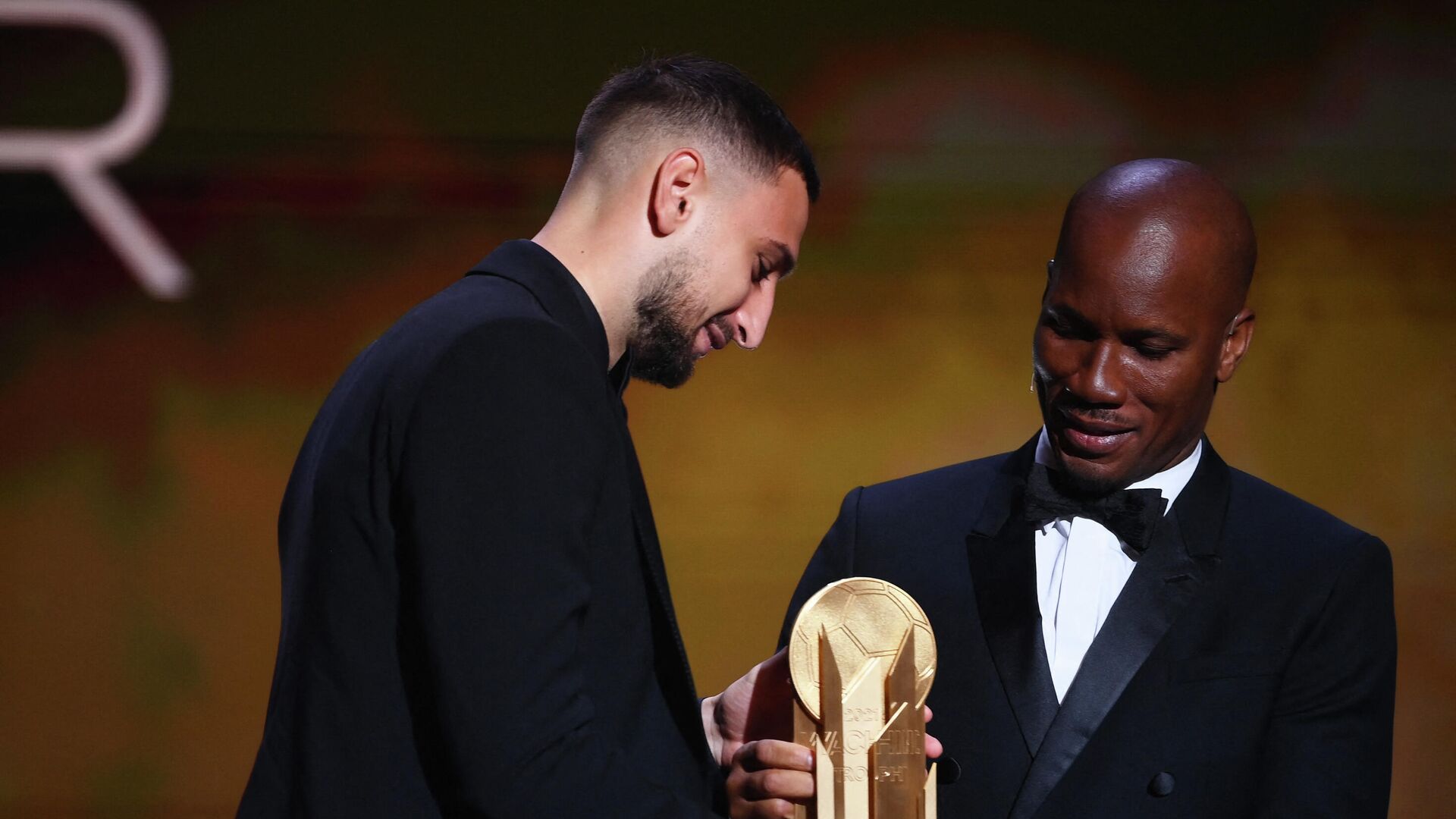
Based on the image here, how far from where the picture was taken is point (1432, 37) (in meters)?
3.50

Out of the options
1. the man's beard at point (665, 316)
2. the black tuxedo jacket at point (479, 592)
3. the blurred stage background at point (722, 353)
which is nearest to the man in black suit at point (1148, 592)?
the black tuxedo jacket at point (479, 592)

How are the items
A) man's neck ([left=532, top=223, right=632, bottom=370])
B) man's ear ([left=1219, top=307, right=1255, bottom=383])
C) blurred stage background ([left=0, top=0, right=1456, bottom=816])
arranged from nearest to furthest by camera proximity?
man's neck ([left=532, top=223, right=632, bottom=370]) < man's ear ([left=1219, top=307, right=1255, bottom=383]) < blurred stage background ([left=0, top=0, right=1456, bottom=816])

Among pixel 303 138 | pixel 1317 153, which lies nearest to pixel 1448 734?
pixel 1317 153

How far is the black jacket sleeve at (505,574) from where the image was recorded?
3.65 ft

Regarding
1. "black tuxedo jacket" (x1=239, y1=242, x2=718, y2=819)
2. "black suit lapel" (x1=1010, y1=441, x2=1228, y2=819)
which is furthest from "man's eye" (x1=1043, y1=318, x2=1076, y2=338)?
"black tuxedo jacket" (x1=239, y1=242, x2=718, y2=819)

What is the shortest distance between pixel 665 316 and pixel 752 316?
0.54 ft

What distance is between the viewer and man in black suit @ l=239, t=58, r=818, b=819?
1117 mm

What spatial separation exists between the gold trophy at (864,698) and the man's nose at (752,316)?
1.12ft

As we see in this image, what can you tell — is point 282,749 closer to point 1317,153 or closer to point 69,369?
point 69,369

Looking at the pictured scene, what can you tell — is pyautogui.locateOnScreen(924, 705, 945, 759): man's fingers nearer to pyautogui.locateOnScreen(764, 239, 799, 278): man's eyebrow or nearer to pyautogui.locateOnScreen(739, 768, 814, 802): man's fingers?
pyautogui.locateOnScreen(739, 768, 814, 802): man's fingers

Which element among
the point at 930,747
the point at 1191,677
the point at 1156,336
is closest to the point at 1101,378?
the point at 1156,336

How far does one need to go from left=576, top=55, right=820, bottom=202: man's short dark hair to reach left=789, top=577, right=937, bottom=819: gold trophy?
51cm

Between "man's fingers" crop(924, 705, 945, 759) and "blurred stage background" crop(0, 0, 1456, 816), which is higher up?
"blurred stage background" crop(0, 0, 1456, 816)

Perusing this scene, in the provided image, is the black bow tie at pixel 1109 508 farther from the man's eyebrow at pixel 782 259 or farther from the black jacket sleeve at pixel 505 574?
A: the black jacket sleeve at pixel 505 574
